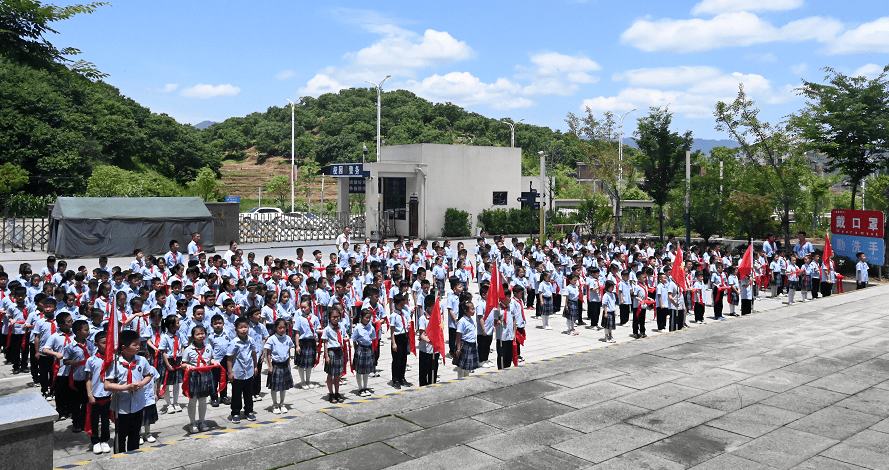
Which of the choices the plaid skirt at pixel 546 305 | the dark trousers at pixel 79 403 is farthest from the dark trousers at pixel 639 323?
the dark trousers at pixel 79 403

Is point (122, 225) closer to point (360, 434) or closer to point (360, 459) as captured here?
point (360, 434)

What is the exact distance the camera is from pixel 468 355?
11.3 metres

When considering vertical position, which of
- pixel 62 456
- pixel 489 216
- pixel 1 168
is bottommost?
pixel 62 456

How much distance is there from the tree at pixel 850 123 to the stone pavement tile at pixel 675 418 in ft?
68.5

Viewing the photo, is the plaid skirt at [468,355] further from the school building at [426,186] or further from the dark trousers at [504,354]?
the school building at [426,186]

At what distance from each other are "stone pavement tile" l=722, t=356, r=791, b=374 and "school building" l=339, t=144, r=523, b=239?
2699cm

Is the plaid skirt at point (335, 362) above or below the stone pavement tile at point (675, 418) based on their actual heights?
above

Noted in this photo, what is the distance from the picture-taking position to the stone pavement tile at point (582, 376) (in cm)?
1014

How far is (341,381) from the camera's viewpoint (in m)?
11.4

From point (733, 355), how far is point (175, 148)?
66606mm

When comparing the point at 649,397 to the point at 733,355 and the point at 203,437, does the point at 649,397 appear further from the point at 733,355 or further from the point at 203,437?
the point at 203,437

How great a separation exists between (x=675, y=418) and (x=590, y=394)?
52.5 inches

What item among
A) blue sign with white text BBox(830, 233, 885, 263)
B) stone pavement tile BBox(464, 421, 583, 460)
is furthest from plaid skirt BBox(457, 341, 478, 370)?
blue sign with white text BBox(830, 233, 885, 263)

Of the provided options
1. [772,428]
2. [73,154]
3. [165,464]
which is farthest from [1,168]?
[772,428]
